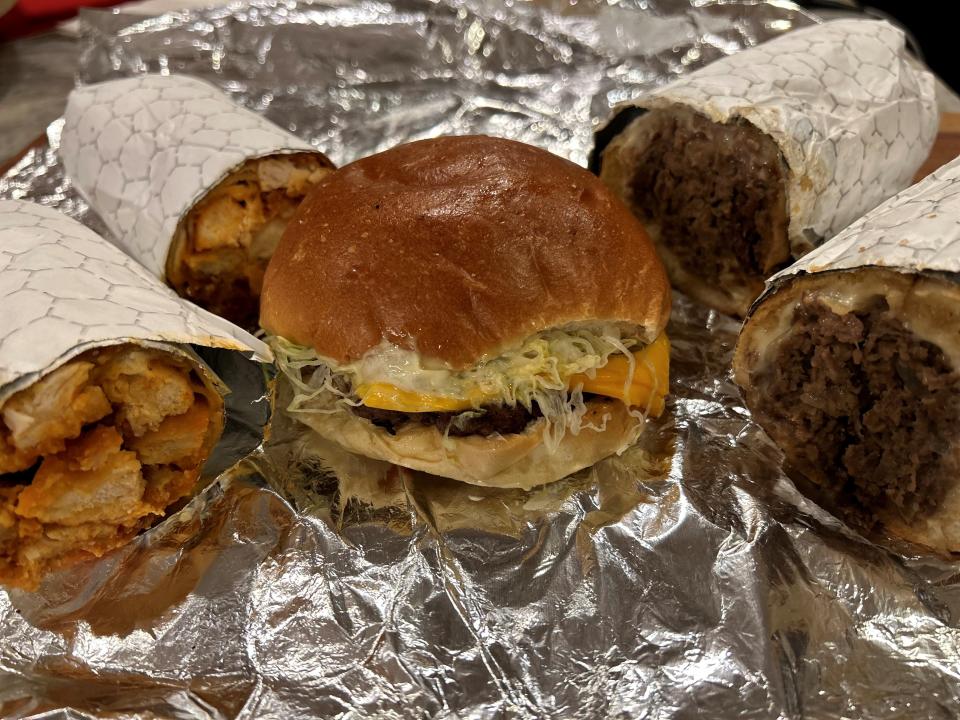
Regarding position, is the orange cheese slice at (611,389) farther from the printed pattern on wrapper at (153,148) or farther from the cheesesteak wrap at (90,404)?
the printed pattern on wrapper at (153,148)

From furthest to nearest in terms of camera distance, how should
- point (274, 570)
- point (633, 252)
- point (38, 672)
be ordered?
1. point (633, 252)
2. point (274, 570)
3. point (38, 672)

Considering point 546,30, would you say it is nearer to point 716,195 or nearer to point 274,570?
point 716,195

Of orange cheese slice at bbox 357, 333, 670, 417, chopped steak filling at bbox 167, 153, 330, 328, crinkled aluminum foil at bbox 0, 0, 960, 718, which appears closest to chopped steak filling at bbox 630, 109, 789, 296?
crinkled aluminum foil at bbox 0, 0, 960, 718

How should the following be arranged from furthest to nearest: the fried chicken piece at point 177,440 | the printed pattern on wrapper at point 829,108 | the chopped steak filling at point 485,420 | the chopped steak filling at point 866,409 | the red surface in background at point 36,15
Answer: the red surface in background at point 36,15 < the printed pattern on wrapper at point 829,108 < the chopped steak filling at point 485,420 < the fried chicken piece at point 177,440 < the chopped steak filling at point 866,409

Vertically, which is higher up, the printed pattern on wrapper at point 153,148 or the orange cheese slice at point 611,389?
the printed pattern on wrapper at point 153,148

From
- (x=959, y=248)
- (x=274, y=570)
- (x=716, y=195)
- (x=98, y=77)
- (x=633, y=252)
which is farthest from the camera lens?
(x=98, y=77)

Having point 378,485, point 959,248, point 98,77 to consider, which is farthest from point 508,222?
point 98,77

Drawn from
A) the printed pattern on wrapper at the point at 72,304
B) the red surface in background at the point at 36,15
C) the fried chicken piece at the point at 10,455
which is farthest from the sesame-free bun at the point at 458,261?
the red surface in background at the point at 36,15
